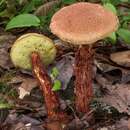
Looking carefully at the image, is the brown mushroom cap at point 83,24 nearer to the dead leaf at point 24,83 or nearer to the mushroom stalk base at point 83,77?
the mushroom stalk base at point 83,77

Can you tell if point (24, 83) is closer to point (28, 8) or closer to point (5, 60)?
point (5, 60)

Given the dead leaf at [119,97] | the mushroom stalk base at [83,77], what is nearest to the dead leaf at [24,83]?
the mushroom stalk base at [83,77]

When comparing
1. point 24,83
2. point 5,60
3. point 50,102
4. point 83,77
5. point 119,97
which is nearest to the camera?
point 83,77

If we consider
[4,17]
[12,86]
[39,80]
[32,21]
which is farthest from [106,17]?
[4,17]

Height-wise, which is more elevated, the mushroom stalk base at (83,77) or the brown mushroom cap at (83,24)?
the brown mushroom cap at (83,24)

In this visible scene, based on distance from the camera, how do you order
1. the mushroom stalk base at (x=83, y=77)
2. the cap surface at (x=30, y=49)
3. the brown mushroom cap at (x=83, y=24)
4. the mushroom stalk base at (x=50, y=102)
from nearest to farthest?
1. the brown mushroom cap at (x=83, y=24)
2. the mushroom stalk base at (x=83, y=77)
3. the mushroom stalk base at (x=50, y=102)
4. the cap surface at (x=30, y=49)

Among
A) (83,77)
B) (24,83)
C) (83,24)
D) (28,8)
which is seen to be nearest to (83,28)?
(83,24)
